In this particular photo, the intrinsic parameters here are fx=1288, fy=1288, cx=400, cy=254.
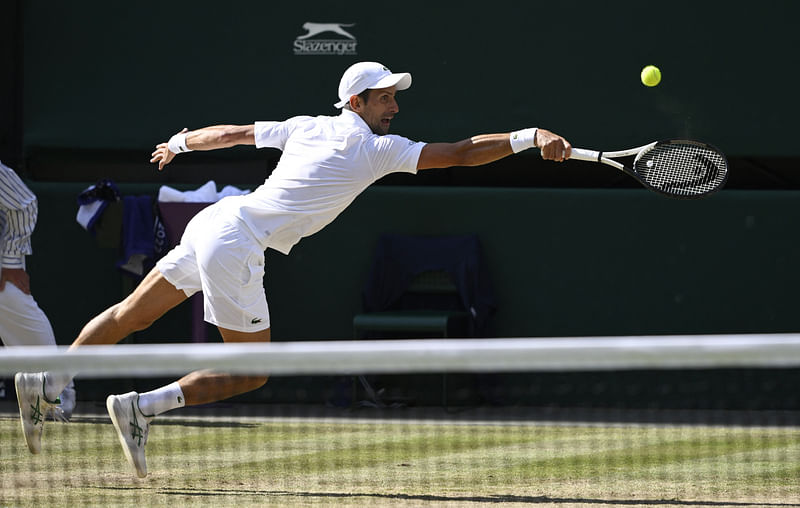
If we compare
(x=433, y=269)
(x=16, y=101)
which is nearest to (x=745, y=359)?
(x=433, y=269)

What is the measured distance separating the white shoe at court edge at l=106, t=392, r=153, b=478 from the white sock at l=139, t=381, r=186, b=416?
0.03 m

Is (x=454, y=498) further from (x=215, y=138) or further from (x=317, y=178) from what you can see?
(x=215, y=138)

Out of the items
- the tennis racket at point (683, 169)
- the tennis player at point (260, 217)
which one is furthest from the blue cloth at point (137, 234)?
the tennis racket at point (683, 169)

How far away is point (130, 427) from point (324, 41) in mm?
4281

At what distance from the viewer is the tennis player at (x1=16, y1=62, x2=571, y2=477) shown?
15.4 ft

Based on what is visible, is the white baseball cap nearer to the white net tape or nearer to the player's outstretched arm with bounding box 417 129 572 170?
the player's outstretched arm with bounding box 417 129 572 170

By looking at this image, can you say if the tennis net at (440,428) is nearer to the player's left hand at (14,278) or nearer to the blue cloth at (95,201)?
the player's left hand at (14,278)

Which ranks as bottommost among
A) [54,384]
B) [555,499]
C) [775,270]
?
[555,499]

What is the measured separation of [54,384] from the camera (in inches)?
191

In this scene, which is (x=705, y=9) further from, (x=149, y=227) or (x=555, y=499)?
(x=555, y=499)

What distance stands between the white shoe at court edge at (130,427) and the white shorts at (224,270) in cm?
46

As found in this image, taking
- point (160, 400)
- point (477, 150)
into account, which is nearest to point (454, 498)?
point (160, 400)

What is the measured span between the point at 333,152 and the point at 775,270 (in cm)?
395

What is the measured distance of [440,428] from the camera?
6809mm
